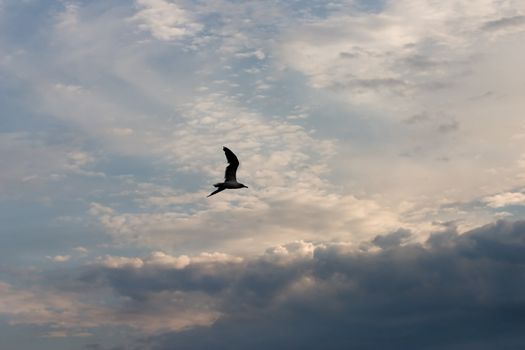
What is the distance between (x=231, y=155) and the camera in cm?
9756

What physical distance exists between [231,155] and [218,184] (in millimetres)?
5907

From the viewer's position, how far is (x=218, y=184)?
96.0 meters
